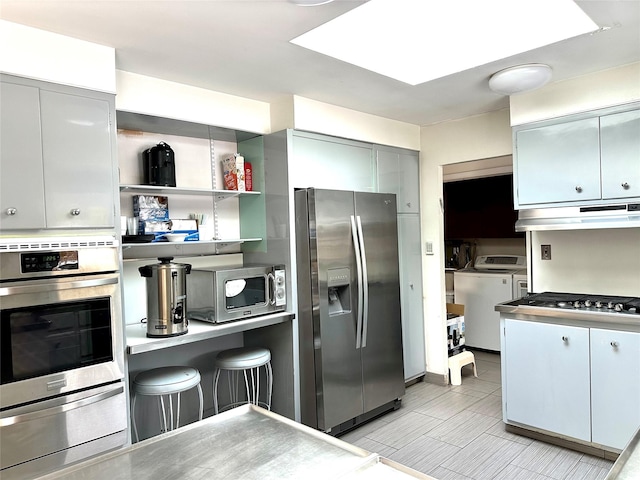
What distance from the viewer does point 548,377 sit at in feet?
9.37

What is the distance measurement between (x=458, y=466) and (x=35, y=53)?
3.13 metres

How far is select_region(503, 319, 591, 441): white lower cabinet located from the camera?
8.93 ft

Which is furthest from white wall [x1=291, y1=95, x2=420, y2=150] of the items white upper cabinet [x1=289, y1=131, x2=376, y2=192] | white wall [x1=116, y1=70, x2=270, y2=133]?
white wall [x1=116, y1=70, x2=270, y2=133]

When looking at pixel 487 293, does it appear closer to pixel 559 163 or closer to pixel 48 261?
pixel 559 163

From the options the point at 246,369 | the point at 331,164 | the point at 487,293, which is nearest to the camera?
the point at 246,369

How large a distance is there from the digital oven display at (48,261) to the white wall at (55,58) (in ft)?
2.63

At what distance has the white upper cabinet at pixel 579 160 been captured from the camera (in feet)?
8.89

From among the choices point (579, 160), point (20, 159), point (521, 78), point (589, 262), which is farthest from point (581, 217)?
point (20, 159)

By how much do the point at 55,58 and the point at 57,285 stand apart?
1.06 m

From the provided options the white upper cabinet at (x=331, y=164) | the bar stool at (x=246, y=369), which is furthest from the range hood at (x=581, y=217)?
the bar stool at (x=246, y=369)

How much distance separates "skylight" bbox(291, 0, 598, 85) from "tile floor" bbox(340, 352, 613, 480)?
7.82 ft

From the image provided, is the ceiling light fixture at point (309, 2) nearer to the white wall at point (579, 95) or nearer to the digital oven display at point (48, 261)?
the digital oven display at point (48, 261)

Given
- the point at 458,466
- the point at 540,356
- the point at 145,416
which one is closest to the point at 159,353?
the point at 145,416

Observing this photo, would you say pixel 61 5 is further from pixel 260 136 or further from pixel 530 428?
pixel 530 428
